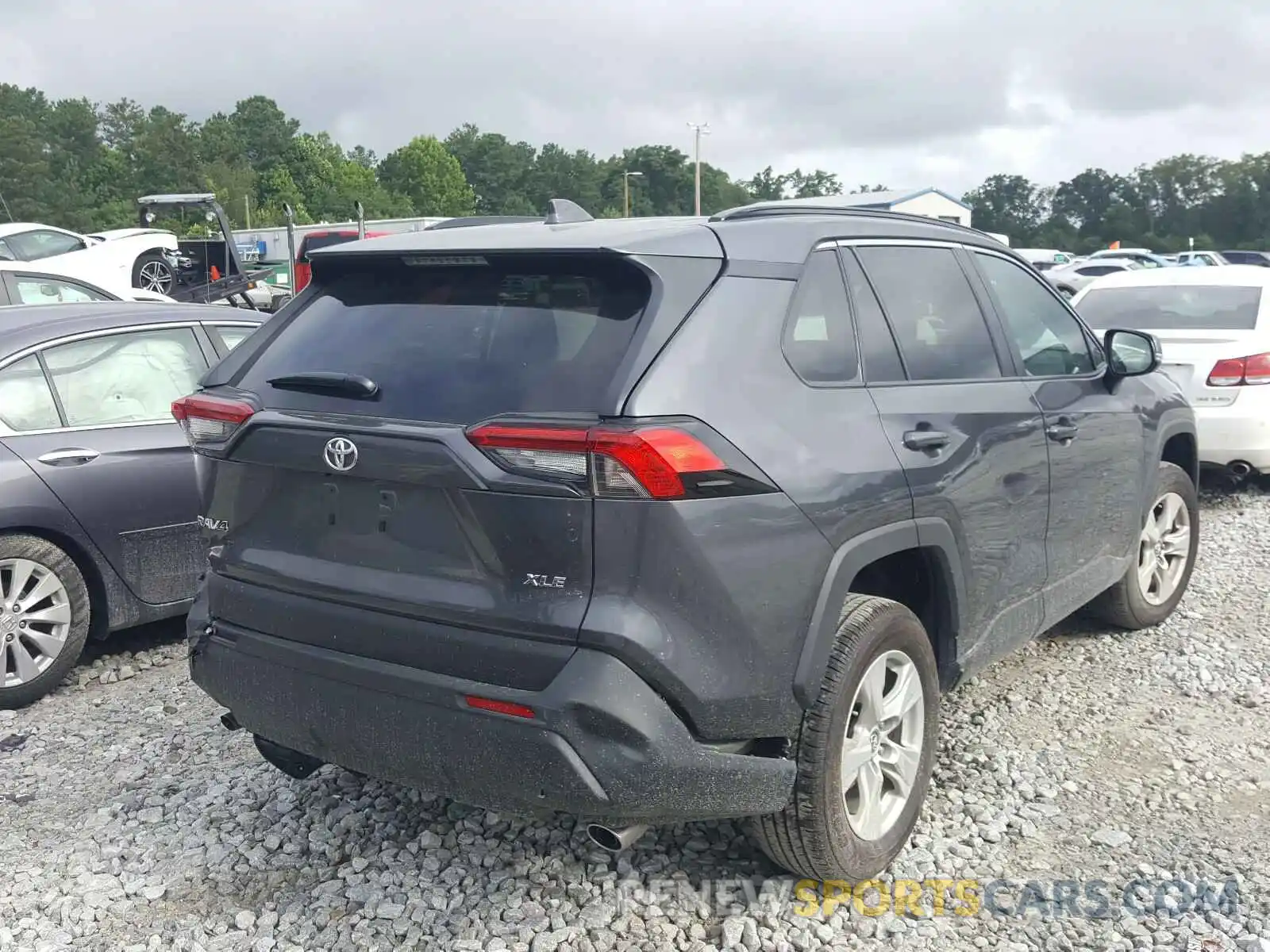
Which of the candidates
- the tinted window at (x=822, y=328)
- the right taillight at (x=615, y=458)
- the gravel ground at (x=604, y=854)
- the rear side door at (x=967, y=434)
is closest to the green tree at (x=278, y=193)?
the gravel ground at (x=604, y=854)

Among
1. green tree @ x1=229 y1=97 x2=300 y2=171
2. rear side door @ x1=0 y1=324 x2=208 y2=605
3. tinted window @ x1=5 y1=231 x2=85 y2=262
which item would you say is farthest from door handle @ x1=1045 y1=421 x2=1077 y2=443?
green tree @ x1=229 y1=97 x2=300 y2=171

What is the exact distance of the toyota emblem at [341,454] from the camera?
2.77 metres

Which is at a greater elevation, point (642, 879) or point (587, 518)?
point (587, 518)

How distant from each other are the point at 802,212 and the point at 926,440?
0.76 m

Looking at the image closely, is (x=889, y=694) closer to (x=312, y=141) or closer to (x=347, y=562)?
(x=347, y=562)

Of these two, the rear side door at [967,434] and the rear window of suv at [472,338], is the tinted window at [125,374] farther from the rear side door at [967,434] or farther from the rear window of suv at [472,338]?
the rear side door at [967,434]

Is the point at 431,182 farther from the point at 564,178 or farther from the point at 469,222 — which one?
the point at 469,222

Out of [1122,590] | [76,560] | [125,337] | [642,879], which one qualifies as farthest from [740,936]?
[125,337]

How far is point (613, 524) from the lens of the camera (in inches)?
98.3

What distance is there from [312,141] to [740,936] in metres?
111

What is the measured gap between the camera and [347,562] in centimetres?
284

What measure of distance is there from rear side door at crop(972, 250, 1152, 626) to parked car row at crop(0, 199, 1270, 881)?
0.30 feet

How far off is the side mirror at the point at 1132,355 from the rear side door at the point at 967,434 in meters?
0.90

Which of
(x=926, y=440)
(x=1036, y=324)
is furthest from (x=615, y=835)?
(x=1036, y=324)
